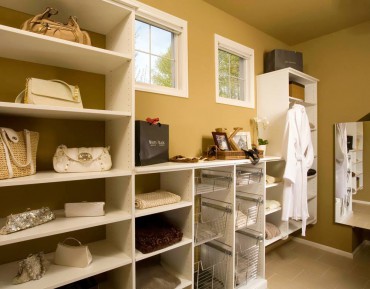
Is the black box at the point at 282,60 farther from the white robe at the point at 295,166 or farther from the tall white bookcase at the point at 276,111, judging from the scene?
the white robe at the point at 295,166

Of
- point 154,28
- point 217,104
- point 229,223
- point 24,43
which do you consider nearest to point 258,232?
point 229,223

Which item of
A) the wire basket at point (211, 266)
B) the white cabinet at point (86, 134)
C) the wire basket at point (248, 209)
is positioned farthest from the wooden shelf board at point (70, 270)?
the wire basket at point (248, 209)

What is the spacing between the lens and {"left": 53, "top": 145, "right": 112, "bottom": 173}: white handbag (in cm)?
131

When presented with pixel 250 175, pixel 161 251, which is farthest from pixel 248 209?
pixel 161 251

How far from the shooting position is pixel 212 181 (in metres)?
2.14

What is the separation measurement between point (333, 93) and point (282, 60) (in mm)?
886

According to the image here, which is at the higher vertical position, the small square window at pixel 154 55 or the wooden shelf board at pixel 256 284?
the small square window at pixel 154 55

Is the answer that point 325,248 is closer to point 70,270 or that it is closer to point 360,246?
point 360,246

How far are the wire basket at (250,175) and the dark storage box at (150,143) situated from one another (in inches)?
34.4

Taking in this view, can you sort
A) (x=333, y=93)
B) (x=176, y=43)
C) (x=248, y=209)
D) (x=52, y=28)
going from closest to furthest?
1. (x=52, y=28)
2. (x=176, y=43)
3. (x=248, y=209)
4. (x=333, y=93)

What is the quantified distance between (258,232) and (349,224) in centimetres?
152

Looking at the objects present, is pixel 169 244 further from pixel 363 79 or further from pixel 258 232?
pixel 363 79

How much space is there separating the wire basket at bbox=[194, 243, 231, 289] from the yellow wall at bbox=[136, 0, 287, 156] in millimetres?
912

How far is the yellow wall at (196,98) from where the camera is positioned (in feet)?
6.67
